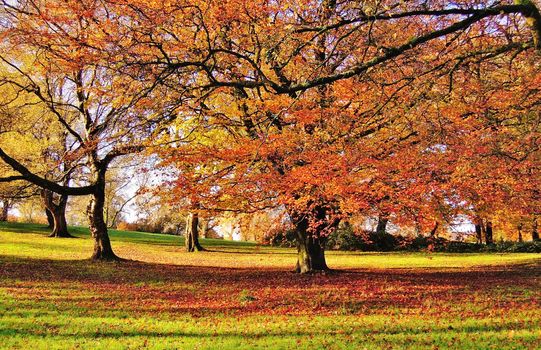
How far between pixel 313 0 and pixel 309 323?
8.59 m

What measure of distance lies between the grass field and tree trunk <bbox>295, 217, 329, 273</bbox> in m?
1.05

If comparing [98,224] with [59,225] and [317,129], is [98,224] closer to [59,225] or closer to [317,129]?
[317,129]

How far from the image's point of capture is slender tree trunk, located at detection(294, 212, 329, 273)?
18000mm

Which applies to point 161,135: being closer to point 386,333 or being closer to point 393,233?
point 386,333

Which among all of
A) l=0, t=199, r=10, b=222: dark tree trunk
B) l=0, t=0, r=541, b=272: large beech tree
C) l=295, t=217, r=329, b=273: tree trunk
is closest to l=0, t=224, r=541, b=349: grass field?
l=295, t=217, r=329, b=273: tree trunk

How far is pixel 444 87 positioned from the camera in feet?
38.4

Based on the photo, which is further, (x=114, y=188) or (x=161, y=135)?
(x=114, y=188)

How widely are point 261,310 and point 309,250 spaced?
7518 mm

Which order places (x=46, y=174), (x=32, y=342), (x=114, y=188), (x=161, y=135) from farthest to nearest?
(x=114, y=188), (x=46, y=174), (x=161, y=135), (x=32, y=342)

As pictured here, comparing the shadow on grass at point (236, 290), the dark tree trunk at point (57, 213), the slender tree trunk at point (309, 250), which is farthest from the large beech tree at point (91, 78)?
the dark tree trunk at point (57, 213)

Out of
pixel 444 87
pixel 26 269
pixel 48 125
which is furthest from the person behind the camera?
pixel 48 125

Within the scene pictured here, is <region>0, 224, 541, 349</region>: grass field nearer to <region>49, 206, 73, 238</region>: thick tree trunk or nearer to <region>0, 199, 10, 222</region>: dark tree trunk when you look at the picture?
<region>49, 206, 73, 238</region>: thick tree trunk

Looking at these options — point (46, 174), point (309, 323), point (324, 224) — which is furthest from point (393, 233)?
point (309, 323)

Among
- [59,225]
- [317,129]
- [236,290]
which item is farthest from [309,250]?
[59,225]
